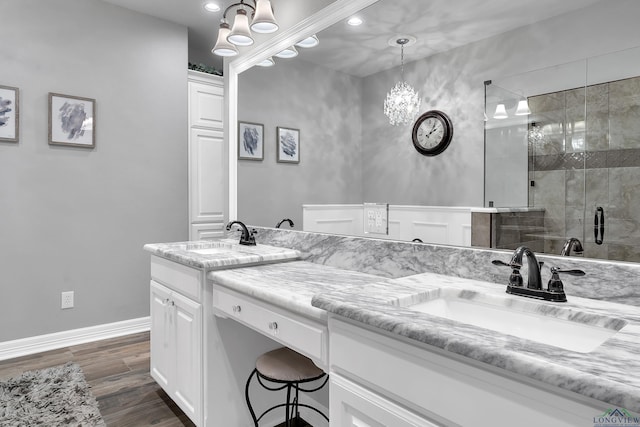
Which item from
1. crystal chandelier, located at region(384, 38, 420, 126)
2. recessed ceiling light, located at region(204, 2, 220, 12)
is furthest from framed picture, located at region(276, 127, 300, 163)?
recessed ceiling light, located at region(204, 2, 220, 12)

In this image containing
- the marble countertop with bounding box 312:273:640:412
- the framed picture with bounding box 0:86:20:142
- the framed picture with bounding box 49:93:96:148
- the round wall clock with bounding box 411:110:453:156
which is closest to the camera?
the marble countertop with bounding box 312:273:640:412

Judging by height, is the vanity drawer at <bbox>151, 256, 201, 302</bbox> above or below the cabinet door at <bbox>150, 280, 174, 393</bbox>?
above

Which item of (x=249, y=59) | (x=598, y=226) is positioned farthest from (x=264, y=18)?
(x=598, y=226)

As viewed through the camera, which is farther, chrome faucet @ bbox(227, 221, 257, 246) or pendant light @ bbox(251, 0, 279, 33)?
chrome faucet @ bbox(227, 221, 257, 246)

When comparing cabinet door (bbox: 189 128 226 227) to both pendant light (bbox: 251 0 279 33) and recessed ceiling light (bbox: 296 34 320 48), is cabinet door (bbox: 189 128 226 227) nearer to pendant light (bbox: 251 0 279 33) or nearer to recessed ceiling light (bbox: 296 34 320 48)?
pendant light (bbox: 251 0 279 33)

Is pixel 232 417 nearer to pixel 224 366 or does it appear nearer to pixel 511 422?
pixel 224 366

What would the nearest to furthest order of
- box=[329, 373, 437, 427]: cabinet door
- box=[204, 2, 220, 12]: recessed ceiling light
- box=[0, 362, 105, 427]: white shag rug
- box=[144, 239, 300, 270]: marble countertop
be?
box=[329, 373, 437, 427]: cabinet door, box=[144, 239, 300, 270]: marble countertop, box=[0, 362, 105, 427]: white shag rug, box=[204, 2, 220, 12]: recessed ceiling light

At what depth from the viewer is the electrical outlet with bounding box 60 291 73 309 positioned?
A: 3.15 metres

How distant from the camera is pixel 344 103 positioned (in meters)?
1.85

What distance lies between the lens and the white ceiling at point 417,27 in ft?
4.01

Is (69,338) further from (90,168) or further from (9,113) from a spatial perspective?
(9,113)

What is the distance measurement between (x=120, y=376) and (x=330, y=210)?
1.90 meters

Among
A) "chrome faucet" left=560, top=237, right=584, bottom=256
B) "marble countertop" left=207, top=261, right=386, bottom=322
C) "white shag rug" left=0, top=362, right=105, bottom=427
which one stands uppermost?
"chrome faucet" left=560, top=237, right=584, bottom=256

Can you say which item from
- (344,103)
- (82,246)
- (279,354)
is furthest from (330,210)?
(82,246)
